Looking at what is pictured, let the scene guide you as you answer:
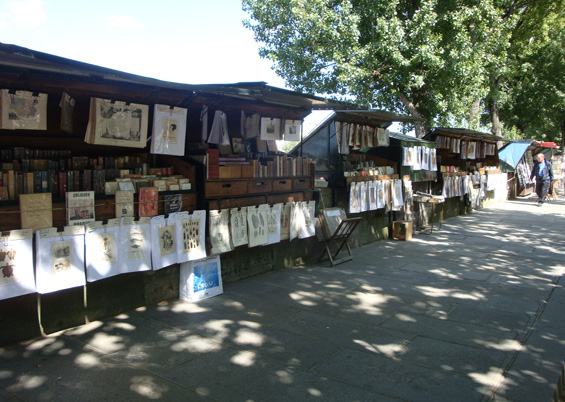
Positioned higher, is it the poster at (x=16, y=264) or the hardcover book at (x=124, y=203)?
the hardcover book at (x=124, y=203)

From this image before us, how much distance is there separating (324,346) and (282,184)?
329cm

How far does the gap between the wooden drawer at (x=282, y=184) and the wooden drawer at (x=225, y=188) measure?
0.72 metres

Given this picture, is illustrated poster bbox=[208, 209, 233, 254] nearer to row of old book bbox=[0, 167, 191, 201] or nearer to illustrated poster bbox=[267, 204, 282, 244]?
row of old book bbox=[0, 167, 191, 201]

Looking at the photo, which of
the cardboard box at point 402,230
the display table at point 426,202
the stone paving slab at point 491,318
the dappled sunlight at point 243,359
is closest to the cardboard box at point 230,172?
the dappled sunlight at point 243,359

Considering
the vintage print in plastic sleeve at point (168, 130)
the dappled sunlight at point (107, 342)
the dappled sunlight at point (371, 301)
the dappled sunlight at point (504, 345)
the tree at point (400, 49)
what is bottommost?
the dappled sunlight at point (504, 345)

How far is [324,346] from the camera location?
4.13m

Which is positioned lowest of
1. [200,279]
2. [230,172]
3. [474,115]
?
[200,279]

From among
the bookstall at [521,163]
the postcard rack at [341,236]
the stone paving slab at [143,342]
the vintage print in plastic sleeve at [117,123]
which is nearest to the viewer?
the stone paving slab at [143,342]

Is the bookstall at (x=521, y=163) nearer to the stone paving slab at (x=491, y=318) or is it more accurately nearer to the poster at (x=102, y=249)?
the stone paving slab at (x=491, y=318)

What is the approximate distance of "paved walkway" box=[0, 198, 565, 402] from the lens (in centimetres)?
331

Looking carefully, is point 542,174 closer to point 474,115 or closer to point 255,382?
point 474,115

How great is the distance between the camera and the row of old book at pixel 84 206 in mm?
4008

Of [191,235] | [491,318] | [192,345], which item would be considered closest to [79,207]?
[191,235]

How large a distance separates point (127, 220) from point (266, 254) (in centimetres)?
269
